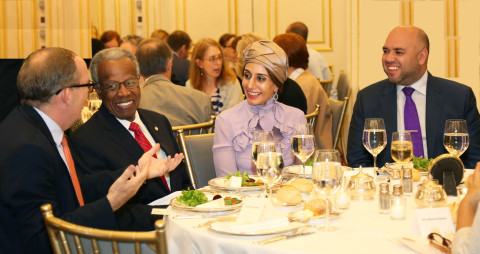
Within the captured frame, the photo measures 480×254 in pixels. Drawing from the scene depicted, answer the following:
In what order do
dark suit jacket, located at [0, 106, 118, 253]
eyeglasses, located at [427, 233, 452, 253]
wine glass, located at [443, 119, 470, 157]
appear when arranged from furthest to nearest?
wine glass, located at [443, 119, 470, 157] < dark suit jacket, located at [0, 106, 118, 253] < eyeglasses, located at [427, 233, 452, 253]

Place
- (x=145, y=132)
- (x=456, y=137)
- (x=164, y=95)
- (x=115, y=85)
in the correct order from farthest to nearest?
(x=164, y=95) < (x=145, y=132) < (x=115, y=85) < (x=456, y=137)

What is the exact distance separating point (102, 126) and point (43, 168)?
90 centimetres

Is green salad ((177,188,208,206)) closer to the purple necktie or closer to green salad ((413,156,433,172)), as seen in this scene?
green salad ((413,156,433,172))

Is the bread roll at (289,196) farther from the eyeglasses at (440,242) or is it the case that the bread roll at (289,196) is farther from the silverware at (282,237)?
the eyeglasses at (440,242)

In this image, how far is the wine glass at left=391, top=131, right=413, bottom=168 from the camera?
244 cm

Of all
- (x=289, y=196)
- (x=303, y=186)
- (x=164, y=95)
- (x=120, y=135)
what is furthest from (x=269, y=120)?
(x=164, y=95)

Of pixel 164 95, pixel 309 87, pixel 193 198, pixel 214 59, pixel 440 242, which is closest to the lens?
pixel 440 242

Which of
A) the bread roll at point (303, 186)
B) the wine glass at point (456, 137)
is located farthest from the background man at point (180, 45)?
the bread roll at point (303, 186)

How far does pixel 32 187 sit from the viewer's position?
1.94 m

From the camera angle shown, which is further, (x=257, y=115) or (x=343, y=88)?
(x=343, y=88)

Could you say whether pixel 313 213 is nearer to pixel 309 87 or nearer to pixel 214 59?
pixel 309 87

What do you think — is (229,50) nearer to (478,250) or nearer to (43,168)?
(43,168)

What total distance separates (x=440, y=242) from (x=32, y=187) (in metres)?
1.29

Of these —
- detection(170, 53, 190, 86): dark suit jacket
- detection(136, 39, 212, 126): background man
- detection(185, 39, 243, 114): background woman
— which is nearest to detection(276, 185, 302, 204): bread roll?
detection(136, 39, 212, 126): background man
